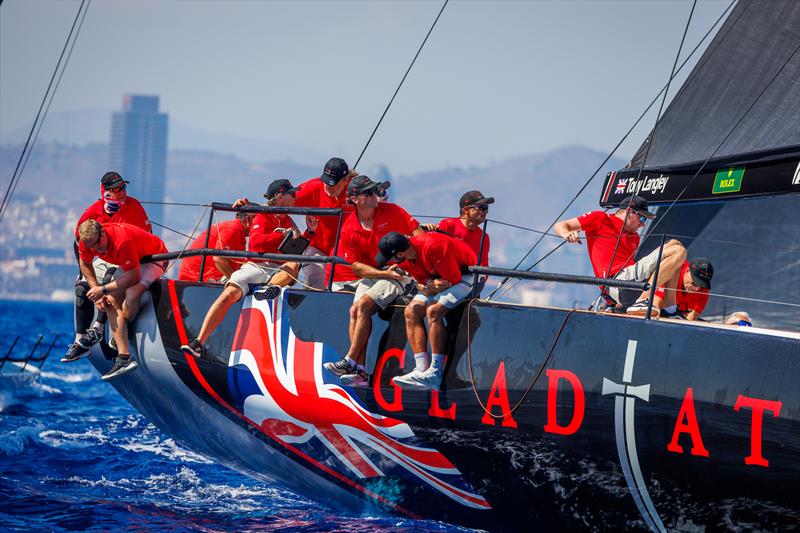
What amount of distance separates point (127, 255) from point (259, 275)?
112 cm

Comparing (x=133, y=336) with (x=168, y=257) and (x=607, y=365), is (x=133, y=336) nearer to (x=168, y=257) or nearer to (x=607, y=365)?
(x=168, y=257)

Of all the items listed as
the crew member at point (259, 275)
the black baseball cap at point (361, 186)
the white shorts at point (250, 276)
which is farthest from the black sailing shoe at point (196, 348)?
the black baseball cap at point (361, 186)

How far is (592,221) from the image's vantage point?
7555 mm

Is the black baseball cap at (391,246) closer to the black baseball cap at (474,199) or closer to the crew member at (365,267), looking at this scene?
the crew member at (365,267)

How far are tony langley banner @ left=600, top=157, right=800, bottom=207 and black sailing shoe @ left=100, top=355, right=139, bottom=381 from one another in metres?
3.88

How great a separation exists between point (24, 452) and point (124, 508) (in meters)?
3.23

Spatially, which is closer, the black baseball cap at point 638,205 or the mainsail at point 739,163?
the mainsail at point 739,163

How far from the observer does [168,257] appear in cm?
823

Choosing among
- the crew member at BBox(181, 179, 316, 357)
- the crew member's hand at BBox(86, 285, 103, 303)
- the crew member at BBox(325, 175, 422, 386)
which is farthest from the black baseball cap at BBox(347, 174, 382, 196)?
the crew member's hand at BBox(86, 285, 103, 303)

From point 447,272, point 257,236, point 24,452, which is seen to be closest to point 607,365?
point 447,272

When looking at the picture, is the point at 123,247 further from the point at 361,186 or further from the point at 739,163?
the point at 739,163

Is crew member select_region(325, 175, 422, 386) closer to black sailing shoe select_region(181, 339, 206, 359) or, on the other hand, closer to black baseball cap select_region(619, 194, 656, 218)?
black sailing shoe select_region(181, 339, 206, 359)

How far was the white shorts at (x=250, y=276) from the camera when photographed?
767 centimetres

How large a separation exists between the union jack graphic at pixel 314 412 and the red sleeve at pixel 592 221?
198 centimetres
